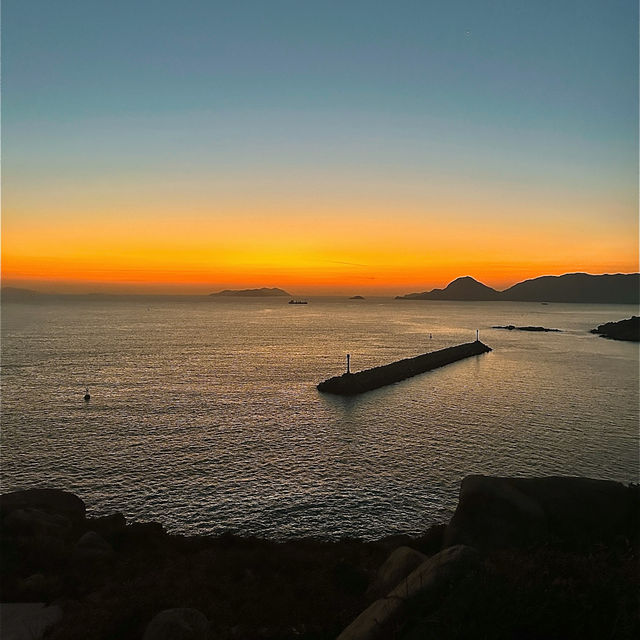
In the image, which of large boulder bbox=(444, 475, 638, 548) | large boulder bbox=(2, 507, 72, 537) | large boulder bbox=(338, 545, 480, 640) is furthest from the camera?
large boulder bbox=(2, 507, 72, 537)

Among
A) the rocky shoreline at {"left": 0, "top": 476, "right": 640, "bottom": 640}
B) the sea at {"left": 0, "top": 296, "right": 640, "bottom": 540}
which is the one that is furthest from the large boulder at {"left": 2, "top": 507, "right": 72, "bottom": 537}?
the sea at {"left": 0, "top": 296, "right": 640, "bottom": 540}

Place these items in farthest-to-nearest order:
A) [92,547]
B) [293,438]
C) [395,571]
A: 1. [293,438]
2. [92,547]
3. [395,571]

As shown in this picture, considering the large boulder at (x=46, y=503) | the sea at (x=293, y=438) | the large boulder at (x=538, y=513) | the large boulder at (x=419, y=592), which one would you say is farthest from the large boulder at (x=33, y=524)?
the large boulder at (x=538, y=513)

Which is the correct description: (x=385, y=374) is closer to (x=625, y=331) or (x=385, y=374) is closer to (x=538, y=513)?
(x=538, y=513)

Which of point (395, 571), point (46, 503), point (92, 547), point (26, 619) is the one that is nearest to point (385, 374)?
point (46, 503)

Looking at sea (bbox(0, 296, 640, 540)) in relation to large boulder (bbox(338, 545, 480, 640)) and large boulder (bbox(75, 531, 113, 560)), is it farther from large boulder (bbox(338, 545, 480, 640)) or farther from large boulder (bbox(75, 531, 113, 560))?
large boulder (bbox(338, 545, 480, 640))

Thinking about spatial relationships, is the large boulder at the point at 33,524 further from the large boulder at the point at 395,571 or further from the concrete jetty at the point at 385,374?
the concrete jetty at the point at 385,374

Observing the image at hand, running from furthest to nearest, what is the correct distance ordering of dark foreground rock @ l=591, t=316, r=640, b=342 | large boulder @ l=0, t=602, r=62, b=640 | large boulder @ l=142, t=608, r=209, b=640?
dark foreground rock @ l=591, t=316, r=640, b=342, large boulder @ l=0, t=602, r=62, b=640, large boulder @ l=142, t=608, r=209, b=640
